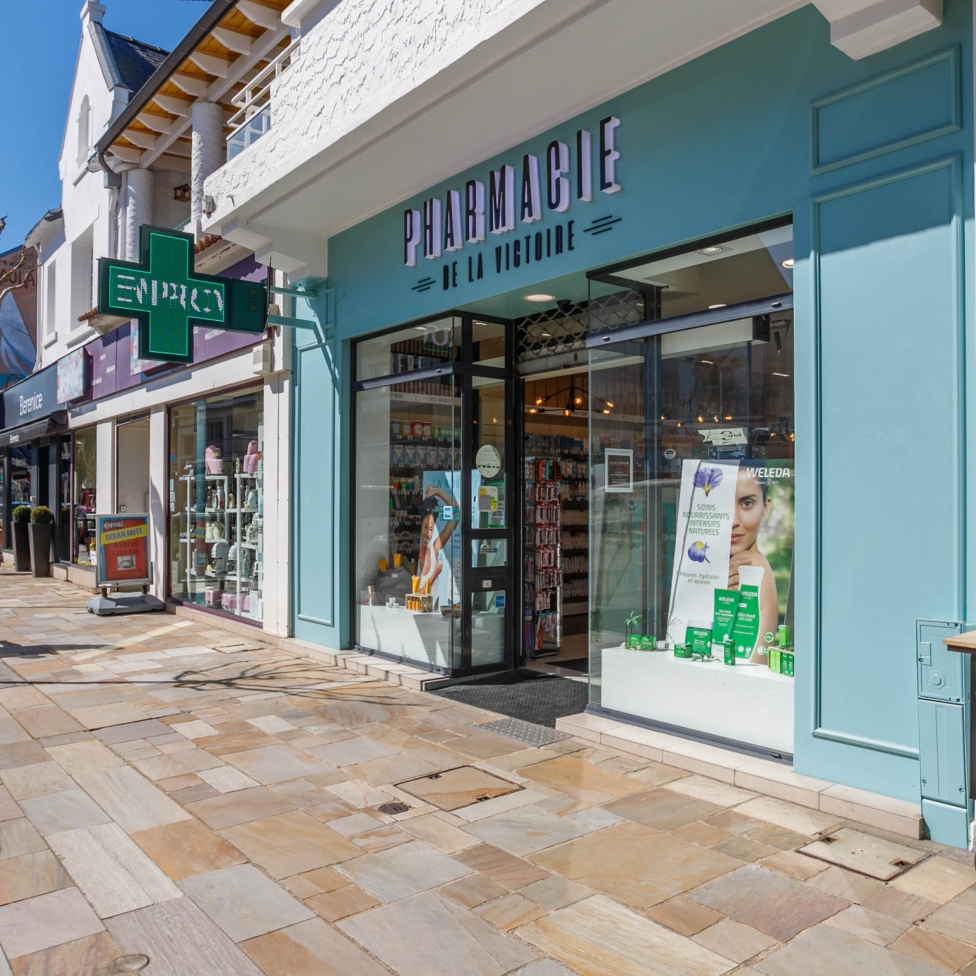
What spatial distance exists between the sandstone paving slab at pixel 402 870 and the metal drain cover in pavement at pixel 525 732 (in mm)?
1743

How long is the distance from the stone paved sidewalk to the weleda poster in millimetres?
1059

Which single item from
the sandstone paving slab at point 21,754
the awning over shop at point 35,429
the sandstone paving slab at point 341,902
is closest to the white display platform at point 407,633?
the sandstone paving slab at point 21,754

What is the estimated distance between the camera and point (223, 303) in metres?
8.40

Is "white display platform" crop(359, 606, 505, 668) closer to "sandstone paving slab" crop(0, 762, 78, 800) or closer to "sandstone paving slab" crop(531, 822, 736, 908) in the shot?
"sandstone paving slab" crop(0, 762, 78, 800)

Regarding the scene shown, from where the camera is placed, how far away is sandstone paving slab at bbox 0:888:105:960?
307cm

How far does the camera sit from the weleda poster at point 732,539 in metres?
4.94

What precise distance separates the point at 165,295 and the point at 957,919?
25.3 ft

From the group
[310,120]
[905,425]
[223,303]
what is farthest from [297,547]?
[905,425]

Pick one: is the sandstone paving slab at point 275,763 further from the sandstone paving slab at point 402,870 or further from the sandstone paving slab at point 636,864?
the sandstone paving slab at point 636,864

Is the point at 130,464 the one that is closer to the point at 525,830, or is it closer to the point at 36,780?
the point at 36,780

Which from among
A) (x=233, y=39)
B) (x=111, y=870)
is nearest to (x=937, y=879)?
(x=111, y=870)

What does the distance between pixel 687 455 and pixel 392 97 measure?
10.3 feet

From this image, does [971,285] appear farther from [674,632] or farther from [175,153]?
[175,153]

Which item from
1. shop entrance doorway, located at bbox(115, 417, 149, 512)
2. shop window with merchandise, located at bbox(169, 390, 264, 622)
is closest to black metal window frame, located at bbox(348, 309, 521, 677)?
shop window with merchandise, located at bbox(169, 390, 264, 622)
